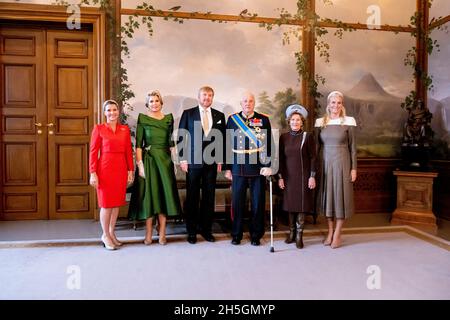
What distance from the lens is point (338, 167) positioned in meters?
3.54

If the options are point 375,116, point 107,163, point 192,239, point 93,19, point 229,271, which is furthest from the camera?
point 375,116

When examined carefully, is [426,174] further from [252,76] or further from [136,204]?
[136,204]

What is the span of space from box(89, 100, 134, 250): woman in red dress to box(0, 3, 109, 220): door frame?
113 cm

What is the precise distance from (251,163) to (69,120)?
8.08ft

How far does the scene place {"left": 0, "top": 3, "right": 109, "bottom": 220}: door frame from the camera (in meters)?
4.22

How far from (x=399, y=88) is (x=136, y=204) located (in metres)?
3.88

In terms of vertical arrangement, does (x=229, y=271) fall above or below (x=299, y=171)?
below

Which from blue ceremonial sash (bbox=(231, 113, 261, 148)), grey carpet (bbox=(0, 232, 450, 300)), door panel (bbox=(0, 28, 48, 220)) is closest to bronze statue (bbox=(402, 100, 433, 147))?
grey carpet (bbox=(0, 232, 450, 300))

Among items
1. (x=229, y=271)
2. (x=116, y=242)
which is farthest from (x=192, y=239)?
(x=229, y=271)

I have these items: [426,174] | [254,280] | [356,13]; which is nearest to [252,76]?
[356,13]

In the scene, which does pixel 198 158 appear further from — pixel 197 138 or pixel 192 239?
pixel 192 239

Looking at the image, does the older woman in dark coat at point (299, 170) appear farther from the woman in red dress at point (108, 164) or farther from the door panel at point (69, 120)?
the door panel at point (69, 120)

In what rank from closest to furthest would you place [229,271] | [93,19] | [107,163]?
[229,271]
[107,163]
[93,19]

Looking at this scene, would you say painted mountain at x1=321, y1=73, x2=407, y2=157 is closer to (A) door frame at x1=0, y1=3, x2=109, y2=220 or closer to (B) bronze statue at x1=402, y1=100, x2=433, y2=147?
(B) bronze statue at x1=402, y1=100, x2=433, y2=147
